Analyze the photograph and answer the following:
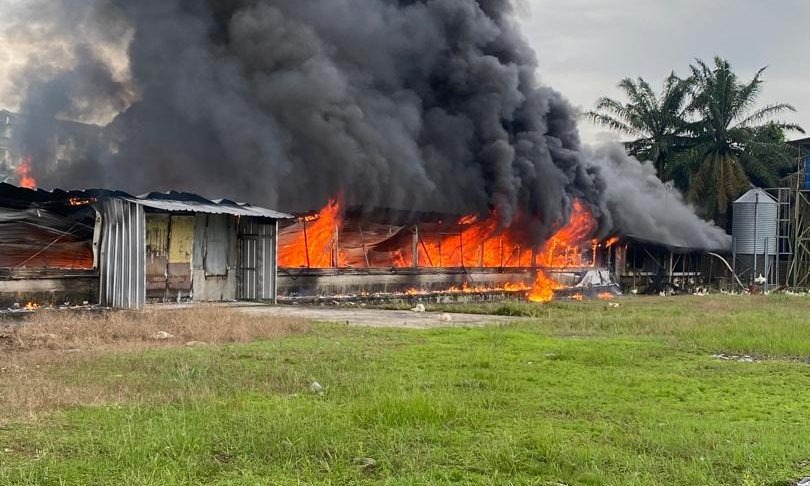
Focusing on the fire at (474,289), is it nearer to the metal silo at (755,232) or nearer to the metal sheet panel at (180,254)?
the metal sheet panel at (180,254)

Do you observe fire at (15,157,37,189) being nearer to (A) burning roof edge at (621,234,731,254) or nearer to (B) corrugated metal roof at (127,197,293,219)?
(B) corrugated metal roof at (127,197,293,219)

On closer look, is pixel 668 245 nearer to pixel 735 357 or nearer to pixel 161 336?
pixel 735 357

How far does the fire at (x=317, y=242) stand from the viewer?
904 inches

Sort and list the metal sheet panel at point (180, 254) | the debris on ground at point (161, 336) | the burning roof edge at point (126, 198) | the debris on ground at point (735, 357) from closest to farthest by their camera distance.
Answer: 1. the debris on ground at point (735, 357)
2. the debris on ground at point (161, 336)
3. the burning roof edge at point (126, 198)
4. the metal sheet panel at point (180, 254)

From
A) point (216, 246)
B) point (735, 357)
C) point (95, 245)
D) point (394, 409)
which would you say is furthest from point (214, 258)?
point (394, 409)

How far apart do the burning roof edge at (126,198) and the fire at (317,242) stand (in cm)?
335

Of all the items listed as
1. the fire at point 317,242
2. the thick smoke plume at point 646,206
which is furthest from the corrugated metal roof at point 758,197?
the fire at point 317,242

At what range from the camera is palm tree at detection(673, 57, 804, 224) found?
134 ft

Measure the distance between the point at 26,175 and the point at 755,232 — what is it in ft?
100

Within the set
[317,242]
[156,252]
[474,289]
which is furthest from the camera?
[474,289]

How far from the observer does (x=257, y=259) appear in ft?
68.7

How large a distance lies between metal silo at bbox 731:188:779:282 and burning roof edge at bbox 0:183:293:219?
1036 inches

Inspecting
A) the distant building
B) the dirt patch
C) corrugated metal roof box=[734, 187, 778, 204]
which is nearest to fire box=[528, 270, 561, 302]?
corrugated metal roof box=[734, 187, 778, 204]

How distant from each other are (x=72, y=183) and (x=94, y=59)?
12.8 ft
